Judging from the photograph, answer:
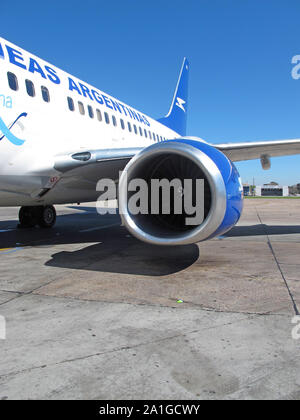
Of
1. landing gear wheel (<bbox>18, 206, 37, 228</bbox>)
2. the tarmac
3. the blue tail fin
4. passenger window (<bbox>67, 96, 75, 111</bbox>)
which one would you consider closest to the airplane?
passenger window (<bbox>67, 96, 75, 111</bbox>)

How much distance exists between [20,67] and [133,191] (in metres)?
2.56

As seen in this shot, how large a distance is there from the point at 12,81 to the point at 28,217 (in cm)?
470

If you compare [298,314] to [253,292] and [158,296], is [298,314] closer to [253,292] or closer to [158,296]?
[253,292]

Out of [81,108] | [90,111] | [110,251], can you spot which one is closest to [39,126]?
[81,108]

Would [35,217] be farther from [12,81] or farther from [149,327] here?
[149,327]

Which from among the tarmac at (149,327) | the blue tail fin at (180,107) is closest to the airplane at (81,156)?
the tarmac at (149,327)

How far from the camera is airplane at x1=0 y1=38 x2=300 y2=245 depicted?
366 cm

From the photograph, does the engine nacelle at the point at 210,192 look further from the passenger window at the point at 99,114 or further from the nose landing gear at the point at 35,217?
the nose landing gear at the point at 35,217

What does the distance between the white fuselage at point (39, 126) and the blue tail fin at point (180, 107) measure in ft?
29.2

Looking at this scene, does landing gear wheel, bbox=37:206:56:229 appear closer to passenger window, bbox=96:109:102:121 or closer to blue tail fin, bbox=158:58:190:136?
passenger window, bbox=96:109:102:121

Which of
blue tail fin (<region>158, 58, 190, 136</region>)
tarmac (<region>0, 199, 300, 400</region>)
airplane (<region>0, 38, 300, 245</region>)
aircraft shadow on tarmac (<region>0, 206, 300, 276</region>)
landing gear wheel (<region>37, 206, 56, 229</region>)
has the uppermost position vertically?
blue tail fin (<region>158, 58, 190, 136</region>)

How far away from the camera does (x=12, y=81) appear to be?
4480mm

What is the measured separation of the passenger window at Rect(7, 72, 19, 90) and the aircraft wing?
11.0 ft
